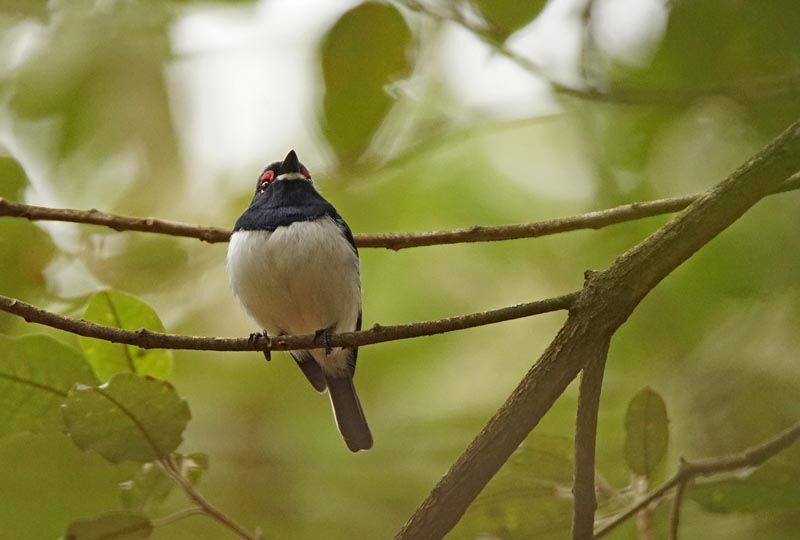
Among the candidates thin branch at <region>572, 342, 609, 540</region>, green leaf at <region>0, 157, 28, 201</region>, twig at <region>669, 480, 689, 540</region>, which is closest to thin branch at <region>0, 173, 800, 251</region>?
green leaf at <region>0, 157, 28, 201</region>

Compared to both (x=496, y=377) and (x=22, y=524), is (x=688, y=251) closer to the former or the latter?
(x=22, y=524)

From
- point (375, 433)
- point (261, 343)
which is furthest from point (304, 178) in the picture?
A: point (261, 343)

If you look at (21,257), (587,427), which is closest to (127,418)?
(21,257)

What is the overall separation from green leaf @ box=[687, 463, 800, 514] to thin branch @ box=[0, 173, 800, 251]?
69 centimetres

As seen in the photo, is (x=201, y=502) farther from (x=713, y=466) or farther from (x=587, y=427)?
(x=713, y=466)

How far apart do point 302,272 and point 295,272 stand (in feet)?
0.08

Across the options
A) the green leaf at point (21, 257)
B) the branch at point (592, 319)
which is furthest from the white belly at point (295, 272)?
the branch at point (592, 319)

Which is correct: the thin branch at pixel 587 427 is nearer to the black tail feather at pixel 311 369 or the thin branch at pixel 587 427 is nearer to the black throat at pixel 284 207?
the black throat at pixel 284 207

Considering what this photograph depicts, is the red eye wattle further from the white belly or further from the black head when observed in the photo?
the white belly

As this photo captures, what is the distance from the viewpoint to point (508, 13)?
112 inches

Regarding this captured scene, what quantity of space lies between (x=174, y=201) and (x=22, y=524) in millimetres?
1719

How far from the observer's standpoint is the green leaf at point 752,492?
7.79 feet

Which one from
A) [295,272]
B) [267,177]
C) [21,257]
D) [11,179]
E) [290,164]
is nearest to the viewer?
[11,179]

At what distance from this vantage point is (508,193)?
4895 mm
